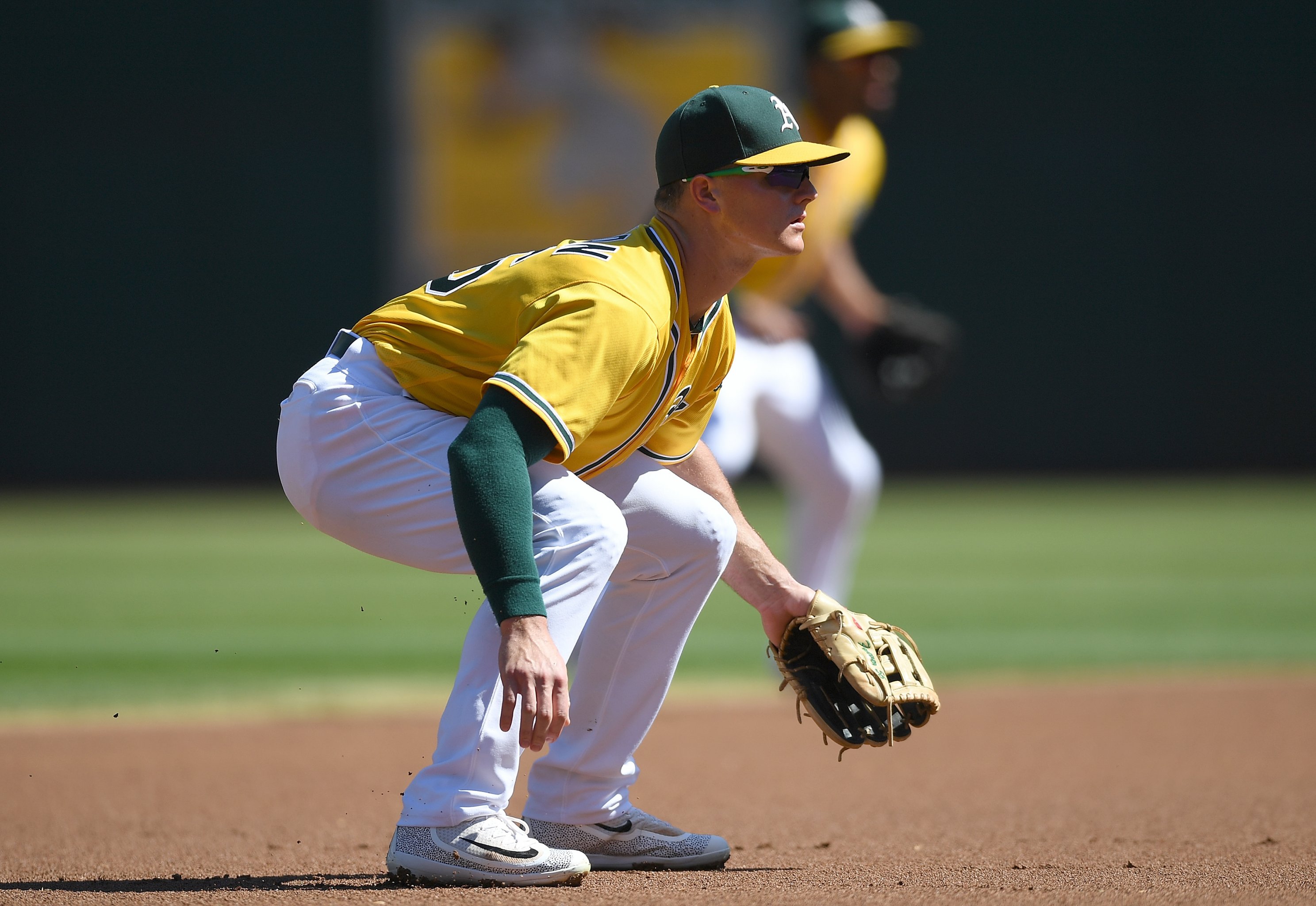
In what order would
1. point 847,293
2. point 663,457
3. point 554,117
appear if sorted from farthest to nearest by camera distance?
point 554,117 → point 847,293 → point 663,457

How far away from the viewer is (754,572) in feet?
9.80

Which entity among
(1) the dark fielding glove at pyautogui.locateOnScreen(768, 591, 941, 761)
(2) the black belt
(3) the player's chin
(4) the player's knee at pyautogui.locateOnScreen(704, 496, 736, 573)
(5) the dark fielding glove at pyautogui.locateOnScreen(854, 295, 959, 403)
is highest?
(3) the player's chin

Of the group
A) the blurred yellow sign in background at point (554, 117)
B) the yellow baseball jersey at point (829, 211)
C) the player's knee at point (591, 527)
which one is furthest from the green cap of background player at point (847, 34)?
the blurred yellow sign in background at point (554, 117)

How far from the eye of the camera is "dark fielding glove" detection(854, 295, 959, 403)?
618 centimetres

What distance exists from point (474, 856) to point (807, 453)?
9.51 ft

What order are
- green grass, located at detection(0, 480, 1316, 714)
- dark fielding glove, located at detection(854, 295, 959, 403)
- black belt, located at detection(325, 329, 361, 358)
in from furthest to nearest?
dark fielding glove, located at detection(854, 295, 959, 403) → green grass, located at detection(0, 480, 1316, 714) → black belt, located at detection(325, 329, 361, 358)

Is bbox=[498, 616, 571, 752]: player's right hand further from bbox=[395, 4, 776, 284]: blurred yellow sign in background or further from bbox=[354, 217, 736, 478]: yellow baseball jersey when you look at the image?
bbox=[395, 4, 776, 284]: blurred yellow sign in background

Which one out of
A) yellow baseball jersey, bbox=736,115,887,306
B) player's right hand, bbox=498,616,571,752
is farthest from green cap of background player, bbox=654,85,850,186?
yellow baseball jersey, bbox=736,115,887,306

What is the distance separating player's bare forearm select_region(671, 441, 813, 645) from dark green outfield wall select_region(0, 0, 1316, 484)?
12.9m

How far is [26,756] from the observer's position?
426cm

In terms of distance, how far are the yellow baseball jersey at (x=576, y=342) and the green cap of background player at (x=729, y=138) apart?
0.14 m

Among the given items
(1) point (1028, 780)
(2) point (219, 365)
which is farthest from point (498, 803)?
(2) point (219, 365)

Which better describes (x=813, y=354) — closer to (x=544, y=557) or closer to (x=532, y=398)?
(x=544, y=557)

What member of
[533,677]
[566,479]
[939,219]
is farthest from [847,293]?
[939,219]
